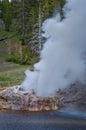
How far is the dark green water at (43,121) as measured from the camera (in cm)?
2927

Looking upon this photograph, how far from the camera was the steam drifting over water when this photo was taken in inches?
1693

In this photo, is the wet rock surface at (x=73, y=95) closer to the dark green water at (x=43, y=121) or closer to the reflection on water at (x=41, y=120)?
the reflection on water at (x=41, y=120)

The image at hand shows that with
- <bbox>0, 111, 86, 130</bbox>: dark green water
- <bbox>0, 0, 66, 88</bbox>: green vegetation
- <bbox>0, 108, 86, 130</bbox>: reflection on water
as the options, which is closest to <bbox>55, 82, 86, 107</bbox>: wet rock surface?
<bbox>0, 108, 86, 130</bbox>: reflection on water

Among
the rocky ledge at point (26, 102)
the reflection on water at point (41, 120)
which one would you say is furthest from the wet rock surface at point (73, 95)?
the reflection on water at point (41, 120)

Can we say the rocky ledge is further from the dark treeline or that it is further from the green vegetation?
the dark treeline

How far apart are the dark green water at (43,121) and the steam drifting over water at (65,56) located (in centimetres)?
614

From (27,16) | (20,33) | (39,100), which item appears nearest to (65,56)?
(39,100)

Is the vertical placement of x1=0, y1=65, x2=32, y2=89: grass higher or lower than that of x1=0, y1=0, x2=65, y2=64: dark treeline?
lower

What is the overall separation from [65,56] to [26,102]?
623 cm

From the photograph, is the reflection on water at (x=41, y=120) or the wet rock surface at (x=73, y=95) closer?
the reflection on water at (x=41, y=120)

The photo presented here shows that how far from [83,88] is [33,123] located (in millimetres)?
13428

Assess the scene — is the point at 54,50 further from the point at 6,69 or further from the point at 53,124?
the point at 6,69

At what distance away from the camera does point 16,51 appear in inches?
3214

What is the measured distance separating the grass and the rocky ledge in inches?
427
